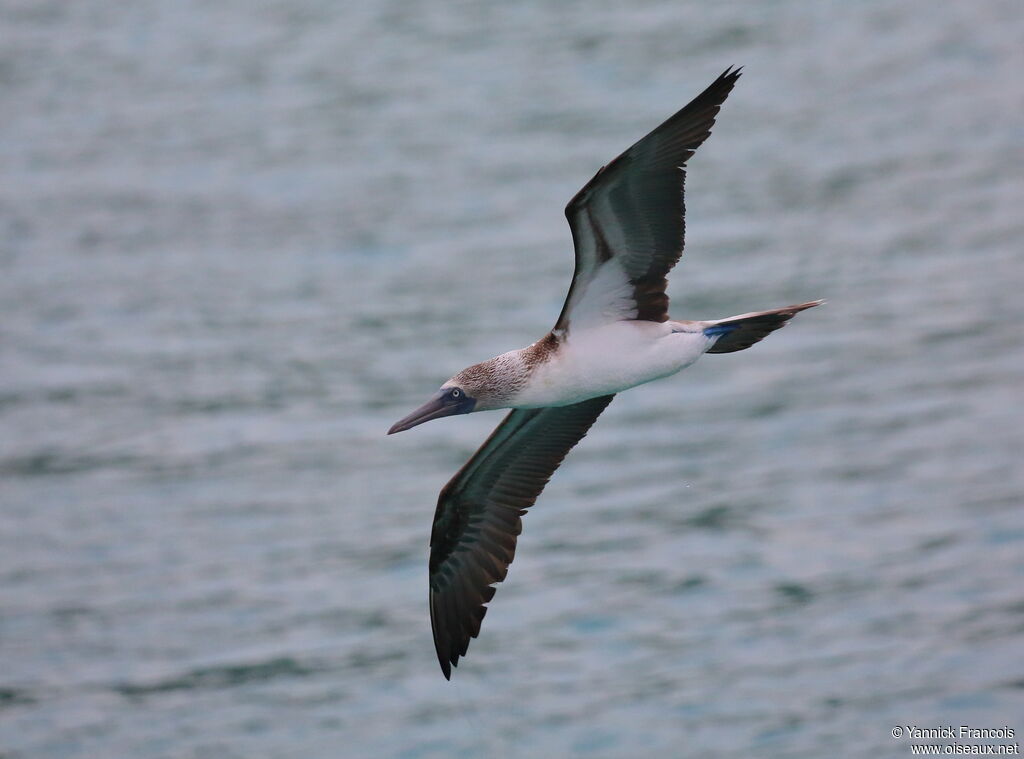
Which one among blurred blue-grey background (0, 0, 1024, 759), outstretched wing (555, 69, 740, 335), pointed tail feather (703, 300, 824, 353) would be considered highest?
outstretched wing (555, 69, 740, 335)

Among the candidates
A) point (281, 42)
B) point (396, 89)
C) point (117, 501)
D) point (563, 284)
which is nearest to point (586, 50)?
point (396, 89)

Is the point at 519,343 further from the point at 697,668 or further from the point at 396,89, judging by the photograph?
the point at 396,89

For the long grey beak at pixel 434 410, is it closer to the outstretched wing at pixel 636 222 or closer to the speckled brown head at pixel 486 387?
the speckled brown head at pixel 486 387

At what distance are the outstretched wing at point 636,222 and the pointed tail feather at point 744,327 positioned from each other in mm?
373

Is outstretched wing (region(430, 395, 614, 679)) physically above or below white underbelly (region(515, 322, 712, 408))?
below

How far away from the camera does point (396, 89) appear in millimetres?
23328

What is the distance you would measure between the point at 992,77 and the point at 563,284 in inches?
280

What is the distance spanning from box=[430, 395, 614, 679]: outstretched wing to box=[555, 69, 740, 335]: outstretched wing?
1165 mm

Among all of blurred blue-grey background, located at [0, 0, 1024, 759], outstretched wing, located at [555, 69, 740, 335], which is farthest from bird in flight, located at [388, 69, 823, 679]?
blurred blue-grey background, located at [0, 0, 1024, 759]

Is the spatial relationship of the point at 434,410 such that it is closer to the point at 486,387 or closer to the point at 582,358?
the point at 486,387

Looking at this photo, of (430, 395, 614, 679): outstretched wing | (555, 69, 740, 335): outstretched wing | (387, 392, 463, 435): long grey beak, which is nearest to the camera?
(555, 69, 740, 335): outstretched wing

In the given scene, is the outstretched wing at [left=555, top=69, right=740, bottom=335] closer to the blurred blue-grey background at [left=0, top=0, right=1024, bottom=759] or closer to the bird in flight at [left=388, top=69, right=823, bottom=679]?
the bird in flight at [left=388, top=69, right=823, bottom=679]

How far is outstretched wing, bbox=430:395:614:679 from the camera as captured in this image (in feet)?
34.8

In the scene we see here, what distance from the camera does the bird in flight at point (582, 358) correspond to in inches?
346
